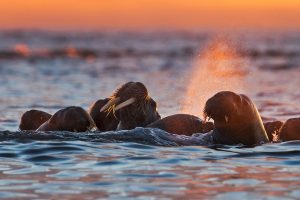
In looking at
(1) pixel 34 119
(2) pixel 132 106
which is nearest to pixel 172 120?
(2) pixel 132 106

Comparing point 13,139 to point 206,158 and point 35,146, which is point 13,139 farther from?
point 206,158

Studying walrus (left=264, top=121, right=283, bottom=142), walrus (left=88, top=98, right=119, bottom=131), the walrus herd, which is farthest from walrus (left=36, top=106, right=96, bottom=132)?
walrus (left=264, top=121, right=283, bottom=142)

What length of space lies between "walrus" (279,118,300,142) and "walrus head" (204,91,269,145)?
0.33 m

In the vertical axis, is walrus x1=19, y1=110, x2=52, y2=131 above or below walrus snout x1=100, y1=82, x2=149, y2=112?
below

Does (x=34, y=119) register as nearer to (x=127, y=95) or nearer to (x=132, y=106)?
(x=132, y=106)

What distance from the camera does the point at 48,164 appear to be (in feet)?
29.7

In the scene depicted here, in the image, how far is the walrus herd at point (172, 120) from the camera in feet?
33.2

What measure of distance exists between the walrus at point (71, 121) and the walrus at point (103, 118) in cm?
77

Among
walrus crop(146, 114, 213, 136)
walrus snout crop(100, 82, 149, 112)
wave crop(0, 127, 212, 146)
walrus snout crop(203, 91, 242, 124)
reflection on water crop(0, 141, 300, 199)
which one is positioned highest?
walrus snout crop(100, 82, 149, 112)

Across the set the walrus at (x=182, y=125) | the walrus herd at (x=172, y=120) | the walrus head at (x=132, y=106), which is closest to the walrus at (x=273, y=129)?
the walrus herd at (x=172, y=120)

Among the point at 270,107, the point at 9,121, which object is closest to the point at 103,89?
the point at 270,107

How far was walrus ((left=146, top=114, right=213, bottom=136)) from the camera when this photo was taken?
11.4 metres

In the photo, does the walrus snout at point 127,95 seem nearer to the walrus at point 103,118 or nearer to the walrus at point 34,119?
the walrus at point 103,118

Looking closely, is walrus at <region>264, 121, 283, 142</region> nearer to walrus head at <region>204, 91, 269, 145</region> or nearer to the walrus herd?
the walrus herd
